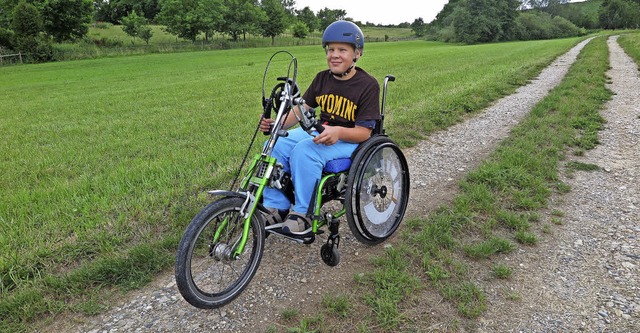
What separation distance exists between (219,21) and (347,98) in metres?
70.0

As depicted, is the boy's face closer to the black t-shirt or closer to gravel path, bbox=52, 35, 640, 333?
the black t-shirt

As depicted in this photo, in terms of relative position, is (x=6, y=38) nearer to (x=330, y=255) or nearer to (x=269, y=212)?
(x=269, y=212)

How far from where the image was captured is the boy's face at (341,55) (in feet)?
10.7

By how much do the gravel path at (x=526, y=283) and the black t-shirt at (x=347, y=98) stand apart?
120 cm

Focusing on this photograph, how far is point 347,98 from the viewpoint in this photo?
3410 mm

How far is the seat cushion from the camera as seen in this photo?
3135 mm

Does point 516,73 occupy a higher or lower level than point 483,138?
higher

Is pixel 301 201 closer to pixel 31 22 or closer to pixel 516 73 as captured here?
pixel 516 73

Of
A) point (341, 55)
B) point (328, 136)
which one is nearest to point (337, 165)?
point (328, 136)

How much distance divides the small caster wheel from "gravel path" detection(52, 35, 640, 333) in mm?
116

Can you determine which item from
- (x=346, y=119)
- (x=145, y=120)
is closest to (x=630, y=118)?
(x=346, y=119)

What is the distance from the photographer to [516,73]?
49.5 ft

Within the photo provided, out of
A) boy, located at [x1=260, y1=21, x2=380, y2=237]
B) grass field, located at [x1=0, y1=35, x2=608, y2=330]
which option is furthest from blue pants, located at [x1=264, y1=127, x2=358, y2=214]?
grass field, located at [x1=0, y1=35, x2=608, y2=330]

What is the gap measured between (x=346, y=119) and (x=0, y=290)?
311 cm
